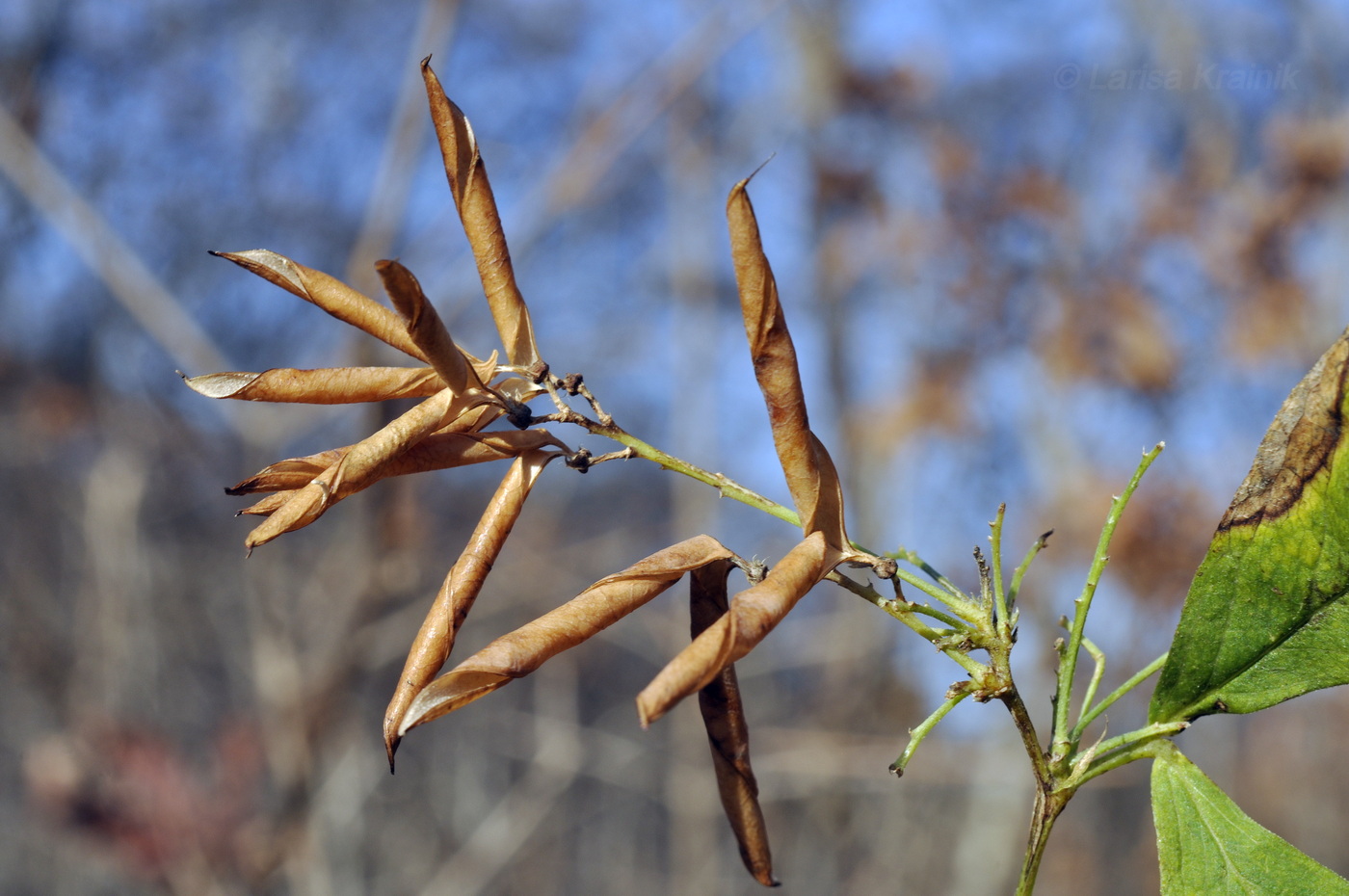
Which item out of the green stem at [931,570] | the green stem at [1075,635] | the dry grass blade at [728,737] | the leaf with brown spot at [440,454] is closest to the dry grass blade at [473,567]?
the leaf with brown spot at [440,454]

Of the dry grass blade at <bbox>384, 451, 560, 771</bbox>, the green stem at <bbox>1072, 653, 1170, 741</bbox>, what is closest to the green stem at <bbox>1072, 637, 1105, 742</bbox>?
the green stem at <bbox>1072, 653, 1170, 741</bbox>

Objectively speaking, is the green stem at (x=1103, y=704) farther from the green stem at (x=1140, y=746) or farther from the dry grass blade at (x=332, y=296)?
the dry grass blade at (x=332, y=296)

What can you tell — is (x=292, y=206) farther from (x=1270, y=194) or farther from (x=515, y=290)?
(x=515, y=290)

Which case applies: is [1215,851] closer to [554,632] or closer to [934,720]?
[934,720]

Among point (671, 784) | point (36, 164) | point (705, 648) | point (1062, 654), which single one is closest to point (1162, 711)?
point (1062, 654)

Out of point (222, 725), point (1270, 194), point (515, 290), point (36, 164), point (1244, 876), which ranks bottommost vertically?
point (1244, 876)

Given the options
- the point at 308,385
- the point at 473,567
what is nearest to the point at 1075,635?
the point at 473,567
